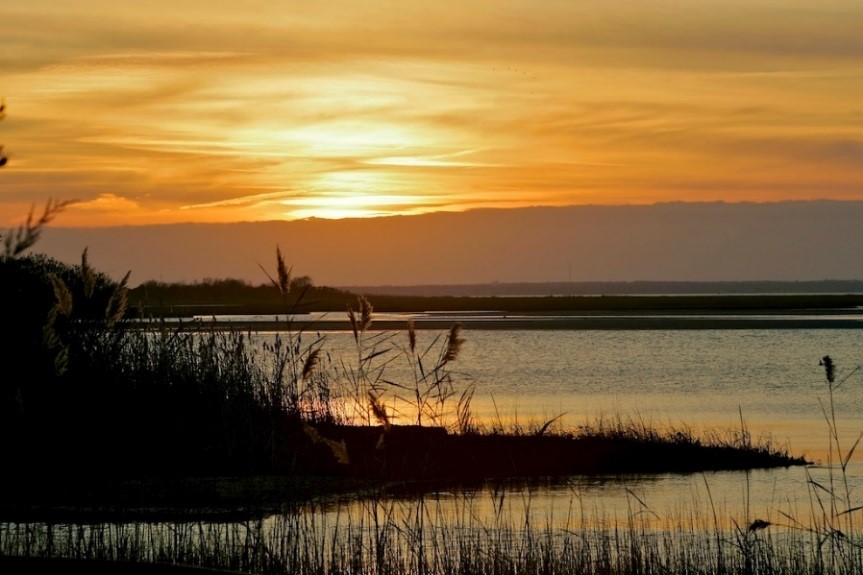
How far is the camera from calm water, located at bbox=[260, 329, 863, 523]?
47.7ft

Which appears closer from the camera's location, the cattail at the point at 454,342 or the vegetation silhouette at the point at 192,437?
the cattail at the point at 454,342

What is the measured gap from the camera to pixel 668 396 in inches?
1101

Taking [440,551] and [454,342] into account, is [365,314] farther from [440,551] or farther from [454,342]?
[440,551]

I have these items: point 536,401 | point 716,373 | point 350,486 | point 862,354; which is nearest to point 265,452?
point 350,486

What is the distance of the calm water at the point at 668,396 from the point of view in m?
14.5

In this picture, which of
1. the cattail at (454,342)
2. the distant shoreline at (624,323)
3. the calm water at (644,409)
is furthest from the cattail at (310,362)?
the distant shoreline at (624,323)

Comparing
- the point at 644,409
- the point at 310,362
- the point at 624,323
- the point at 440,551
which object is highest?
the point at 624,323

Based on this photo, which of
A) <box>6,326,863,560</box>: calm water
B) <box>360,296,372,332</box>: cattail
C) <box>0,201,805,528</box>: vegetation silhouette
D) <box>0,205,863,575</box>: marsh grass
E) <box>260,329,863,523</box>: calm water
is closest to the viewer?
<box>360,296,372,332</box>: cattail

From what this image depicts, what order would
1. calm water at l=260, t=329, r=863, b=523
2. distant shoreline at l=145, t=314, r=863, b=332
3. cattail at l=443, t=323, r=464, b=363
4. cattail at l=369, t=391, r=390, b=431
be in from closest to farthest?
cattail at l=369, t=391, r=390, b=431
cattail at l=443, t=323, r=464, b=363
calm water at l=260, t=329, r=863, b=523
distant shoreline at l=145, t=314, r=863, b=332

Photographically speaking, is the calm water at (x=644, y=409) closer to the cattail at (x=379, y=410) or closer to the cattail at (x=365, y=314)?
the cattail at (x=365, y=314)

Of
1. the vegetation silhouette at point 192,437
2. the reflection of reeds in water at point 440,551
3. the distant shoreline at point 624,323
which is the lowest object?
the reflection of reeds in water at point 440,551

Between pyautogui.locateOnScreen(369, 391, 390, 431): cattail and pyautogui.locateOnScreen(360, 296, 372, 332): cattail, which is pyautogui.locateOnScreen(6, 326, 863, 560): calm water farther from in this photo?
pyautogui.locateOnScreen(369, 391, 390, 431): cattail

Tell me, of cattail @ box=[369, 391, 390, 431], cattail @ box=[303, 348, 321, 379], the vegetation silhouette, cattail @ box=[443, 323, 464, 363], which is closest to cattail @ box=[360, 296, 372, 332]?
cattail @ box=[303, 348, 321, 379]

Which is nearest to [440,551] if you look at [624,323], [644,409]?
[644,409]
